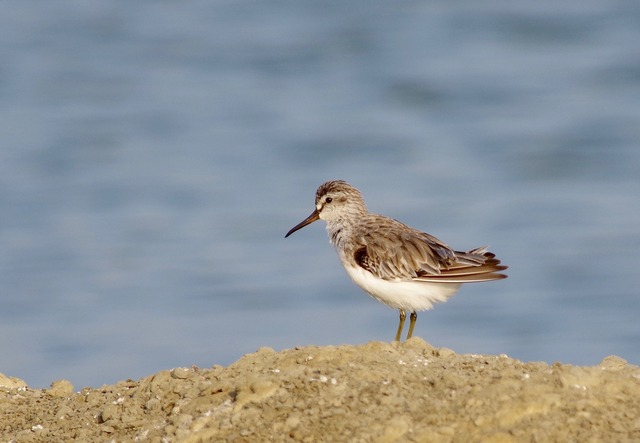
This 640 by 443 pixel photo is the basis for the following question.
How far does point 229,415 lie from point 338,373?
26.6 inches

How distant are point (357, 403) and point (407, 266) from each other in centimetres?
378

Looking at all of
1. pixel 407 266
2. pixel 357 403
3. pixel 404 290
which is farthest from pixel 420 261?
pixel 357 403

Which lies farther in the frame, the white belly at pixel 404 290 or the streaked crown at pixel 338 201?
the streaked crown at pixel 338 201

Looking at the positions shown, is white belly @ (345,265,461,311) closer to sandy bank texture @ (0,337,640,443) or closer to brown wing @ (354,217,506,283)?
brown wing @ (354,217,506,283)

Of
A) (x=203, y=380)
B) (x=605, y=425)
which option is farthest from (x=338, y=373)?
(x=605, y=425)

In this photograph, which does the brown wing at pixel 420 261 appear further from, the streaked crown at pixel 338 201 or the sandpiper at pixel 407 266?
the streaked crown at pixel 338 201

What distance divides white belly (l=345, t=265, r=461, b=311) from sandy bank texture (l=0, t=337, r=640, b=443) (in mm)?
2374

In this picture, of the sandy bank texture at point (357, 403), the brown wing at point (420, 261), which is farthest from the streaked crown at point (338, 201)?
the sandy bank texture at point (357, 403)

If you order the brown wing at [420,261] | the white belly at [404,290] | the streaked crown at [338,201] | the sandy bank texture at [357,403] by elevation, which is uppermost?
the streaked crown at [338,201]

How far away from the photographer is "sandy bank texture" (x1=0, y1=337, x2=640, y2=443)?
217 inches

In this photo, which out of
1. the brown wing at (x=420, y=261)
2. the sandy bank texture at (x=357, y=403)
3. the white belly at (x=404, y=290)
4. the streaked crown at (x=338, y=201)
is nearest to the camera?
the sandy bank texture at (x=357, y=403)

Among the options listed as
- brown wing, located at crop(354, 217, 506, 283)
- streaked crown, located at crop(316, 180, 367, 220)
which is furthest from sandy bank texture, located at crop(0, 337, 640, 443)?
streaked crown, located at crop(316, 180, 367, 220)

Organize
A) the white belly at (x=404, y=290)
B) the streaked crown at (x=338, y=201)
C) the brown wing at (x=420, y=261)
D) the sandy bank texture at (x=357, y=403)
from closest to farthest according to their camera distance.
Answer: the sandy bank texture at (x=357, y=403), the brown wing at (x=420, y=261), the white belly at (x=404, y=290), the streaked crown at (x=338, y=201)

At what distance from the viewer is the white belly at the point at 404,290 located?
31.2 feet
